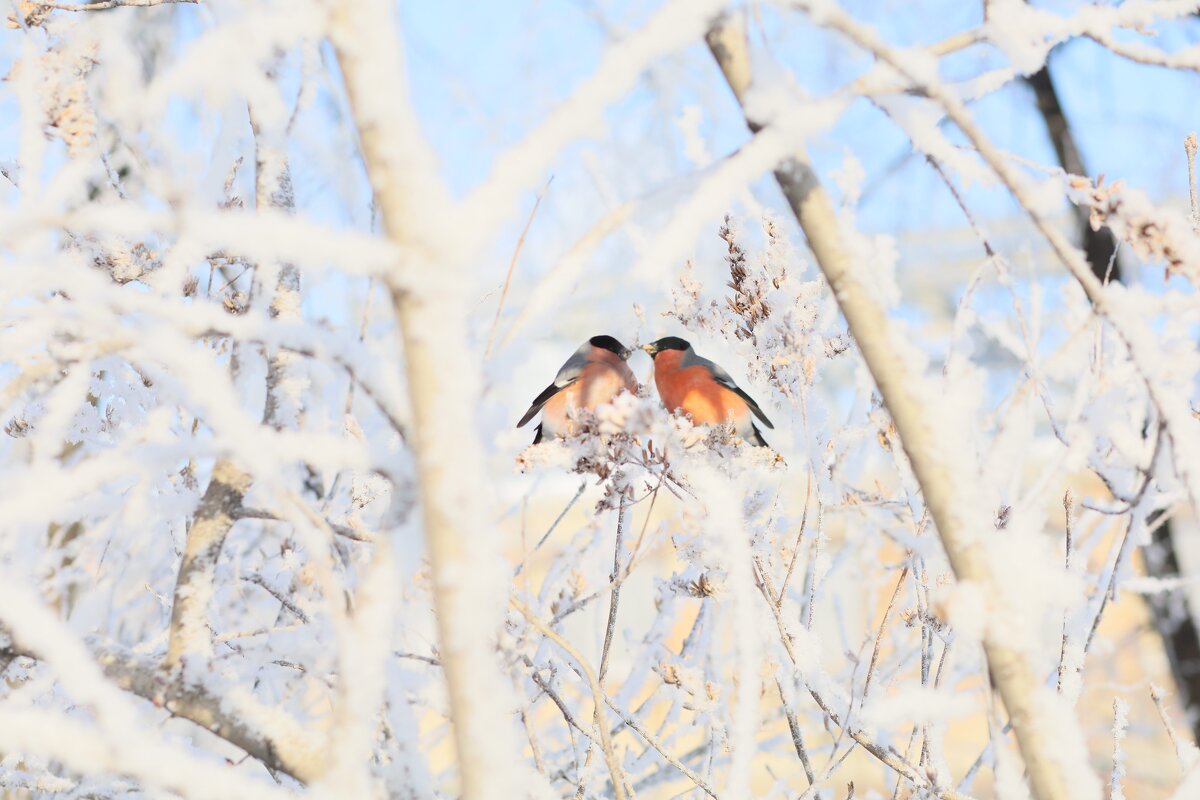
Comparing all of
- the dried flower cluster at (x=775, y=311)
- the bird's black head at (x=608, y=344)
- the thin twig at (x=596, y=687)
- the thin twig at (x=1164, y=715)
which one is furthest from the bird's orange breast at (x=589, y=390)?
the thin twig at (x=1164, y=715)

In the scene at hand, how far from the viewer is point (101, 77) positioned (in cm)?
224

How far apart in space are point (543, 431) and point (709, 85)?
2.85 m

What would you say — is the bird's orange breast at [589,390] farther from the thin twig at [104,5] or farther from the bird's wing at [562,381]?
the thin twig at [104,5]

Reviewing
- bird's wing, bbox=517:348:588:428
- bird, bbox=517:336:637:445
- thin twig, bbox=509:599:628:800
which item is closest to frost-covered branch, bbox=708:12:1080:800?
thin twig, bbox=509:599:628:800

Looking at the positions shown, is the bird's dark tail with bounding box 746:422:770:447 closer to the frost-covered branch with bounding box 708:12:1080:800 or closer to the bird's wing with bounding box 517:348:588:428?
the bird's wing with bounding box 517:348:588:428

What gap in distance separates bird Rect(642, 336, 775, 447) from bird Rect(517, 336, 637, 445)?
4.4 inches

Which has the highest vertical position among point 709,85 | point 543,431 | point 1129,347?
point 709,85

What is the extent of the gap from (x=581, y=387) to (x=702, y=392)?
331 millimetres

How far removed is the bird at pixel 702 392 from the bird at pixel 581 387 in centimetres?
11

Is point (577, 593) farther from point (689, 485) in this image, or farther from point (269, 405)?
point (269, 405)

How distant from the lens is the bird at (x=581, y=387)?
2037mm

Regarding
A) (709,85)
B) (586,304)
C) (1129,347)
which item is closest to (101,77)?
(1129,347)

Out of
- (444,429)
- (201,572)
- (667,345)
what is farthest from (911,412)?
(667,345)

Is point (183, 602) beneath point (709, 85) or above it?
beneath
